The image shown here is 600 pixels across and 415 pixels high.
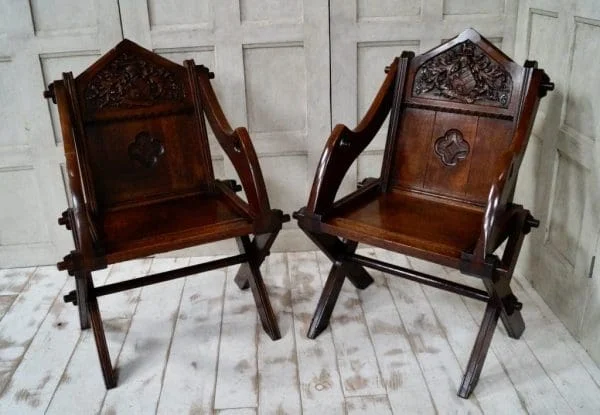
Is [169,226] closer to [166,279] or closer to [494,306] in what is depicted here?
[166,279]

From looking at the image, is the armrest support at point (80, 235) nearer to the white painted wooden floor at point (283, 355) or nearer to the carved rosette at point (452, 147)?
the white painted wooden floor at point (283, 355)

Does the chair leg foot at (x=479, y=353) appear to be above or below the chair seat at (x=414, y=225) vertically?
below

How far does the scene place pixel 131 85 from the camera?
2.20 meters

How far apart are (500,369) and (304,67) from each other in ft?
4.79

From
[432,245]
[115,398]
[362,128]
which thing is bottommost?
[115,398]

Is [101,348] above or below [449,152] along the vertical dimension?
below

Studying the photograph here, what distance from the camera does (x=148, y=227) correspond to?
1978 mm

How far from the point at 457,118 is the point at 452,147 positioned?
109 mm

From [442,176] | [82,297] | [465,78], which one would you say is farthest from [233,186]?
[465,78]

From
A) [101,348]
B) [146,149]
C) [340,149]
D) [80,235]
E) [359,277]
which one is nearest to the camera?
[80,235]

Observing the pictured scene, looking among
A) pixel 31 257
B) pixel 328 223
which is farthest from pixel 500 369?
pixel 31 257

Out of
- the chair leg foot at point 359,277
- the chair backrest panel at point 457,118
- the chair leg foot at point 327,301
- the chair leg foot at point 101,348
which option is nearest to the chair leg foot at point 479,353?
the chair backrest panel at point 457,118

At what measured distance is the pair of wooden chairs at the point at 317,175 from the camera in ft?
6.08

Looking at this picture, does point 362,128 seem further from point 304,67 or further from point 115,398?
point 115,398
